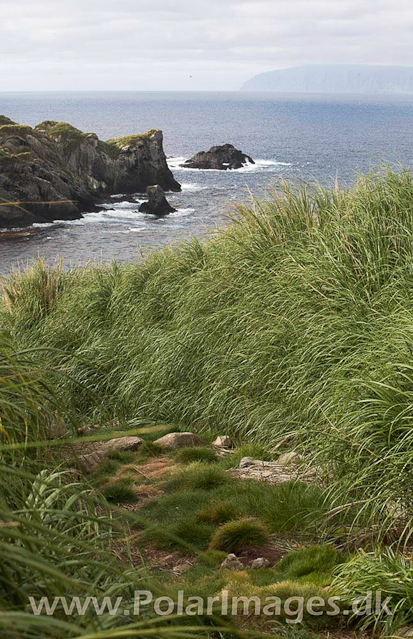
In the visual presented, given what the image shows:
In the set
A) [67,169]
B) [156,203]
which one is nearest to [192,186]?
[156,203]

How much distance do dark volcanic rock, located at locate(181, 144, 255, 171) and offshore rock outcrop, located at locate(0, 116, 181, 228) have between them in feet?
48.5

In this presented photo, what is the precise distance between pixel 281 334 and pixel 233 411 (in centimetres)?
92

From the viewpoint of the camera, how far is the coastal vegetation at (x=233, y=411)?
2643 mm

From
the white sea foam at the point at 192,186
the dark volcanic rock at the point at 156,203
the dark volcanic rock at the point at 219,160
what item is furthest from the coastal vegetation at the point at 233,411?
the dark volcanic rock at the point at 219,160

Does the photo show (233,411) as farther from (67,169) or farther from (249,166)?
Result: (249,166)

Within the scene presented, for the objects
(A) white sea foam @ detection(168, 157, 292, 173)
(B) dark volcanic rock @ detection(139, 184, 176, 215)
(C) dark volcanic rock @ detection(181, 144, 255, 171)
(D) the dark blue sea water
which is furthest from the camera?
(C) dark volcanic rock @ detection(181, 144, 255, 171)

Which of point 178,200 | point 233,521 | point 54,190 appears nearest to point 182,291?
point 233,521

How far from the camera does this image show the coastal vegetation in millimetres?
2643

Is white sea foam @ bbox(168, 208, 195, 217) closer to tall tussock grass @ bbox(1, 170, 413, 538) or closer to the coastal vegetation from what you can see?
the coastal vegetation

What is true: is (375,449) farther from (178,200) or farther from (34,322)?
(178,200)

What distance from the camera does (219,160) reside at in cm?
6462

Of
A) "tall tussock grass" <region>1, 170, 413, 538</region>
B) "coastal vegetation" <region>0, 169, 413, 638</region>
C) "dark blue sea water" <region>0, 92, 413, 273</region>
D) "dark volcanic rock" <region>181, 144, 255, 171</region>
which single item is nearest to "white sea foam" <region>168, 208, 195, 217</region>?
"dark blue sea water" <region>0, 92, 413, 273</region>

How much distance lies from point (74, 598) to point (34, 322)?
9.03 meters

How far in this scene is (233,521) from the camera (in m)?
4.71
